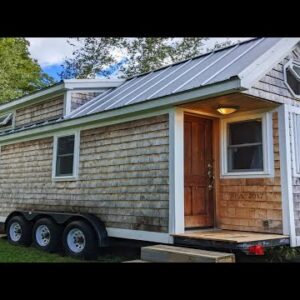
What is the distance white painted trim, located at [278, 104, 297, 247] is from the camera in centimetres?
579

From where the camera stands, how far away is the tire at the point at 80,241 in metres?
7.06

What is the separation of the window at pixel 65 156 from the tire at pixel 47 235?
41.0 inches

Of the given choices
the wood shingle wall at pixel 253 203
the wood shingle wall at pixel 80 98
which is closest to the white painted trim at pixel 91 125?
the wood shingle wall at pixel 80 98

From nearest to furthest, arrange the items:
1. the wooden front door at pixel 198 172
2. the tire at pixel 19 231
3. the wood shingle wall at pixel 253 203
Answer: the wood shingle wall at pixel 253 203 → the wooden front door at pixel 198 172 → the tire at pixel 19 231

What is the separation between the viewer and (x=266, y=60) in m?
5.86

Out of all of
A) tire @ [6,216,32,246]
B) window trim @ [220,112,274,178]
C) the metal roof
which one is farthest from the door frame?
tire @ [6,216,32,246]

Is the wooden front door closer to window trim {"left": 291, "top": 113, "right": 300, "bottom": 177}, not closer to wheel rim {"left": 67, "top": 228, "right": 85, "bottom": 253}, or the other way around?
window trim {"left": 291, "top": 113, "right": 300, "bottom": 177}

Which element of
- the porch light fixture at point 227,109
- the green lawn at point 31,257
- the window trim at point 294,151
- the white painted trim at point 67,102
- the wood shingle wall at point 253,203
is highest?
the white painted trim at point 67,102

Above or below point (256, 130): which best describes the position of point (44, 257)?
below

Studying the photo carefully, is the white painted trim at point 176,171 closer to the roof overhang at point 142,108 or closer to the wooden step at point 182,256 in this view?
the roof overhang at point 142,108

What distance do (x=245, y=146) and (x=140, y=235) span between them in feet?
7.54
